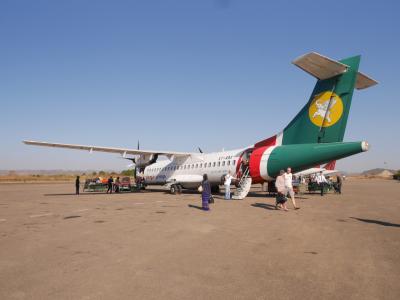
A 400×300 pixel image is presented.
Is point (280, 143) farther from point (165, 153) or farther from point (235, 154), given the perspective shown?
point (165, 153)

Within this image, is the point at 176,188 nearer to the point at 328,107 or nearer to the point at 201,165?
the point at 201,165

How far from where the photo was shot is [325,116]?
61.4ft

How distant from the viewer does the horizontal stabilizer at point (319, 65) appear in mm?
16500

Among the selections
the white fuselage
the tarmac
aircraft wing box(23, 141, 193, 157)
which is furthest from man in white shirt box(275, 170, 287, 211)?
aircraft wing box(23, 141, 193, 157)

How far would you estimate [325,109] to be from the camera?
1877 centimetres

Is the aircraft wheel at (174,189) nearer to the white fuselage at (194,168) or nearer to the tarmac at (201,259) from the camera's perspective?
the white fuselage at (194,168)

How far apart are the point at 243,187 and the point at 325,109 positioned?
23.2 ft

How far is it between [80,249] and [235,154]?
1777cm

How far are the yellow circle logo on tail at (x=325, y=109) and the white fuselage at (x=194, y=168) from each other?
6426 millimetres

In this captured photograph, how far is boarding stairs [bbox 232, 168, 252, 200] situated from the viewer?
20.7m

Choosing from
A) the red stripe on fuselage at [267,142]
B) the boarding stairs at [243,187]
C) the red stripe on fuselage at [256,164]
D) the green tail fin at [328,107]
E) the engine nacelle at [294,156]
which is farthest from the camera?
the red stripe on fuselage at [267,142]

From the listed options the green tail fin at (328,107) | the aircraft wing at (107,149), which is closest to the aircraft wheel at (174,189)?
the aircraft wing at (107,149)

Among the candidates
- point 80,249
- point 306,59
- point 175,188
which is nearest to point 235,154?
point 175,188

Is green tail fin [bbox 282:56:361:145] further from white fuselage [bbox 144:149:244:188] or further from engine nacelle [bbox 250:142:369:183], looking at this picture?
white fuselage [bbox 144:149:244:188]
